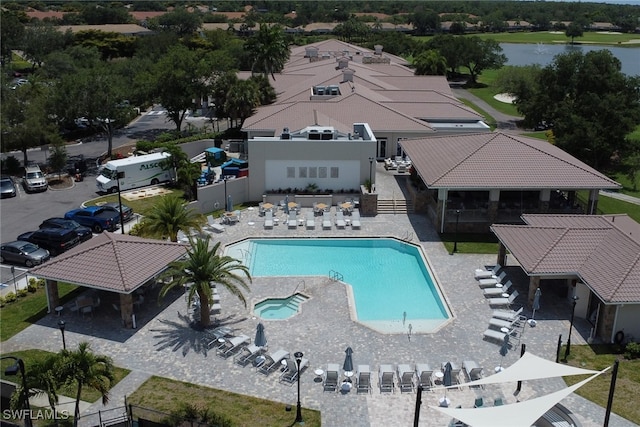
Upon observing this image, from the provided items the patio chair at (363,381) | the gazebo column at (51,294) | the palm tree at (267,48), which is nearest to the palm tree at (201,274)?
the gazebo column at (51,294)

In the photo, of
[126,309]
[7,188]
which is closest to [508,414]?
[126,309]

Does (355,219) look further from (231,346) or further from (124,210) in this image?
(231,346)

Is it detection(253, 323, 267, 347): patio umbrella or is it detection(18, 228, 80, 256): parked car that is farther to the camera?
detection(18, 228, 80, 256): parked car

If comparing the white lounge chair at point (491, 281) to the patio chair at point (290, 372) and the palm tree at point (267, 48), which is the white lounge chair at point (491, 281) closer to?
the patio chair at point (290, 372)

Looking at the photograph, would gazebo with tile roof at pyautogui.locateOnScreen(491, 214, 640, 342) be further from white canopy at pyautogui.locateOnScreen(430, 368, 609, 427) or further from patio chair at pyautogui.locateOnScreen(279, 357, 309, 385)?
patio chair at pyautogui.locateOnScreen(279, 357, 309, 385)

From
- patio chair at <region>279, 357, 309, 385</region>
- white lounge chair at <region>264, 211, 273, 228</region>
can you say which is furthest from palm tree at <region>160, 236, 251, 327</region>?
white lounge chair at <region>264, 211, 273, 228</region>

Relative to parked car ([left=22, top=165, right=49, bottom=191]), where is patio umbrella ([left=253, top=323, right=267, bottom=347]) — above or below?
below

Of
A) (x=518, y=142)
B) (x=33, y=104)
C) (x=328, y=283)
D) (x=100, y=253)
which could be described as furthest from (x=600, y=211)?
(x=33, y=104)
